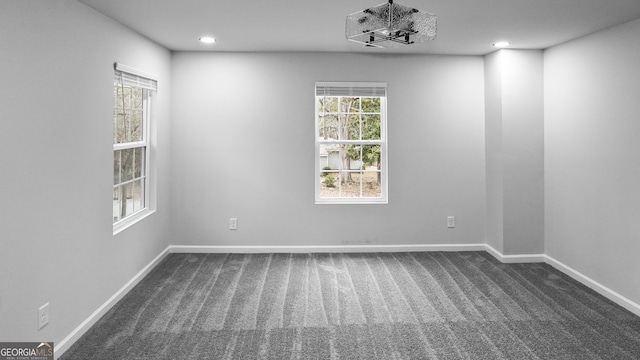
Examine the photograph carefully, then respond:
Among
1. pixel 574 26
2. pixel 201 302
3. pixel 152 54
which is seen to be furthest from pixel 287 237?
pixel 574 26

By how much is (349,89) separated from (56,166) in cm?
330

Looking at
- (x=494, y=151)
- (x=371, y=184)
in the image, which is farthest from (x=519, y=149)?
(x=371, y=184)

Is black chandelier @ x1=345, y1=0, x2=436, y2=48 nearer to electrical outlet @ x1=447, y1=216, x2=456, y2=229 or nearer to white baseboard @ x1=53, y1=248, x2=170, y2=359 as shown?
white baseboard @ x1=53, y1=248, x2=170, y2=359

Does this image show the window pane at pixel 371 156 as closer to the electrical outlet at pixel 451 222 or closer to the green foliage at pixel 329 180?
the green foliage at pixel 329 180

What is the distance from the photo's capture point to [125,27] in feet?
12.6

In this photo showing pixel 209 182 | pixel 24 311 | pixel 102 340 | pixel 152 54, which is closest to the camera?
pixel 24 311

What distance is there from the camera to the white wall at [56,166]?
2.35 meters

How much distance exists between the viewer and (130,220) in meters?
4.14

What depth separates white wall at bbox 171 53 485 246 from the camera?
5168 mm

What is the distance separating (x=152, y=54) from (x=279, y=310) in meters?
2.86

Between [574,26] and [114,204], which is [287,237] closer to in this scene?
[114,204]

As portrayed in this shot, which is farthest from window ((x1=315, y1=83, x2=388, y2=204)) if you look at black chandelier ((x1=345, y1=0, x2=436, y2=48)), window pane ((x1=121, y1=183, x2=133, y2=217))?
black chandelier ((x1=345, y1=0, x2=436, y2=48))

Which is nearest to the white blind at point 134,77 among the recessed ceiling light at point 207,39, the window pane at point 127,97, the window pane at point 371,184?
the window pane at point 127,97

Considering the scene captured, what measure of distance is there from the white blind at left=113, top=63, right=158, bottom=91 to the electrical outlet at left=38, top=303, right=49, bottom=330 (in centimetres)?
192
